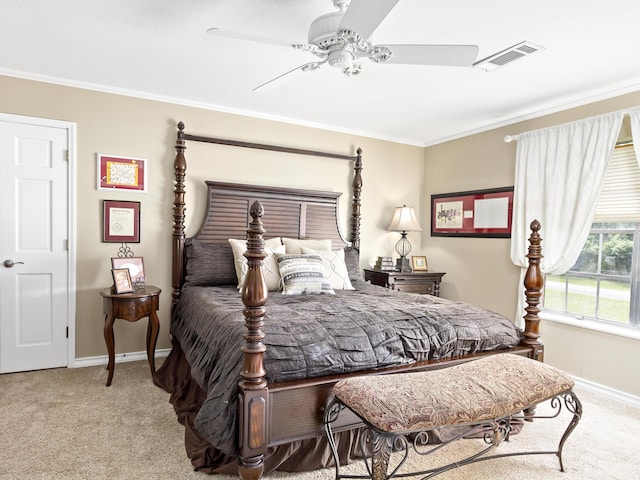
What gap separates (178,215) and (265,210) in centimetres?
85

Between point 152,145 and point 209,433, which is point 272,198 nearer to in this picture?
point 152,145

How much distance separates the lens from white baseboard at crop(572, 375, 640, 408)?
2977 millimetres

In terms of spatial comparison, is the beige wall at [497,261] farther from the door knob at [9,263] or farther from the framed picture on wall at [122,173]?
the door knob at [9,263]

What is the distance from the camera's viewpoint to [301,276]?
3264 millimetres

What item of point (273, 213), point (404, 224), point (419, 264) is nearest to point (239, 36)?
point (273, 213)

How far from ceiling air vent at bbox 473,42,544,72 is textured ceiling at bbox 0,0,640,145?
0.20 ft

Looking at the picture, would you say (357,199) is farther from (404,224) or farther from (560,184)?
(560,184)

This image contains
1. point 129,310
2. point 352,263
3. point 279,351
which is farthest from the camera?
point 352,263

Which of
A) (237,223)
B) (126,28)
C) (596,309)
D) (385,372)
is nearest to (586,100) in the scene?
(596,309)

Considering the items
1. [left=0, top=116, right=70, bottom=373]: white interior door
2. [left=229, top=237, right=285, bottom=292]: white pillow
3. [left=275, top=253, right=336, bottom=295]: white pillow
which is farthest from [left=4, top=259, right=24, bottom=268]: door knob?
[left=275, top=253, right=336, bottom=295]: white pillow

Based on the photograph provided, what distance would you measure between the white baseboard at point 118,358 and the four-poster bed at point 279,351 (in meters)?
0.33

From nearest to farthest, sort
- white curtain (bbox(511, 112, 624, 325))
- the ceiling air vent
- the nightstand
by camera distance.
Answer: the ceiling air vent, white curtain (bbox(511, 112, 624, 325)), the nightstand

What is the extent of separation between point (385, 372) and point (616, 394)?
2235mm

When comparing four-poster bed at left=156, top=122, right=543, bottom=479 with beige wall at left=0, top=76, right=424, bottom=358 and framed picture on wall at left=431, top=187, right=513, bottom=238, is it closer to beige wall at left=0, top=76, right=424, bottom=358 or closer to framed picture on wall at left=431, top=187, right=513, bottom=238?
beige wall at left=0, top=76, right=424, bottom=358
